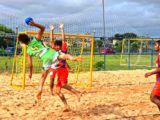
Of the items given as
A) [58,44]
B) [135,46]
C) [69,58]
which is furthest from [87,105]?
[135,46]

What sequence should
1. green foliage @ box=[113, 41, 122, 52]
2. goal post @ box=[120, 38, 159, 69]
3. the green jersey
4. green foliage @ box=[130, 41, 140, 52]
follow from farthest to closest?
A: green foliage @ box=[130, 41, 140, 52] → green foliage @ box=[113, 41, 122, 52] → goal post @ box=[120, 38, 159, 69] → the green jersey

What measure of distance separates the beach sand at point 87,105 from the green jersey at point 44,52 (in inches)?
44.4

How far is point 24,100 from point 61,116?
2.28m

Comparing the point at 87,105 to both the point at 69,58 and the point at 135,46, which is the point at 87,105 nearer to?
the point at 69,58

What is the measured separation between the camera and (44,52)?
812 centimetres

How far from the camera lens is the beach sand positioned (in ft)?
26.7

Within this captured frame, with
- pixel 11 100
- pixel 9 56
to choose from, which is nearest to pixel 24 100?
pixel 11 100

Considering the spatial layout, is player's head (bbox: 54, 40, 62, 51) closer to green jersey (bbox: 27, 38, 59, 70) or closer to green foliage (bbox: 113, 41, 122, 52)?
green jersey (bbox: 27, 38, 59, 70)

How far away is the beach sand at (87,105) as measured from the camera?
8125 millimetres

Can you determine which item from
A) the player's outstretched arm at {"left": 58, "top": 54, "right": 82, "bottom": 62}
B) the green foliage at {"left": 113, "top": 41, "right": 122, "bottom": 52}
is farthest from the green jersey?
the green foliage at {"left": 113, "top": 41, "right": 122, "bottom": 52}

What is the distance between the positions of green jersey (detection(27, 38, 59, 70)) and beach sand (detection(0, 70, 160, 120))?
3.70 ft

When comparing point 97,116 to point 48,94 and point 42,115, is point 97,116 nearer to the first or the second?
point 42,115

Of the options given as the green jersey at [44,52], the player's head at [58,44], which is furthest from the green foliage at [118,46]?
the green jersey at [44,52]

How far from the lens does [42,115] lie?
26.9 ft
